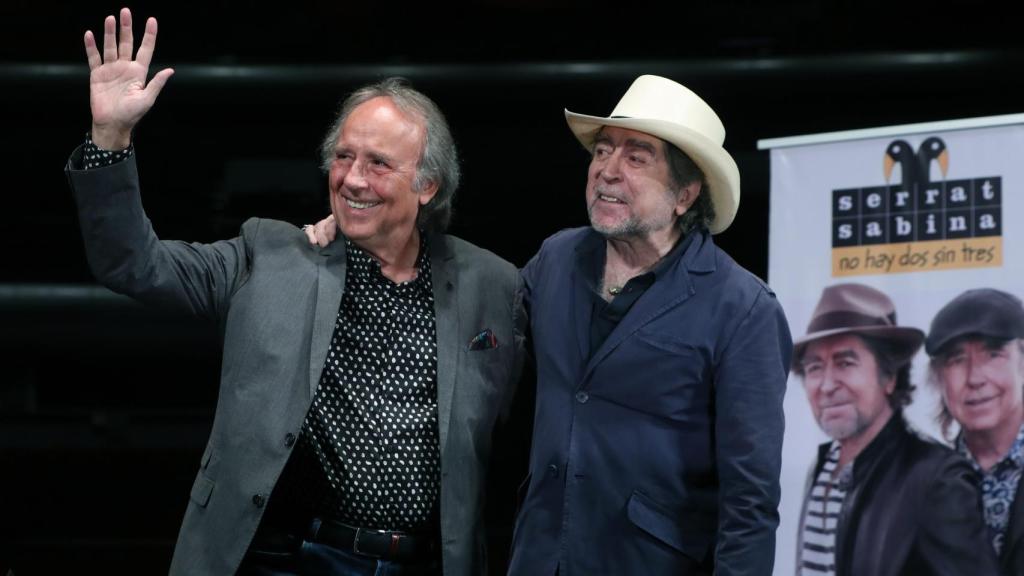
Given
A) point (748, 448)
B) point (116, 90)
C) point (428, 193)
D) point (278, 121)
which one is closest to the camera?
point (116, 90)

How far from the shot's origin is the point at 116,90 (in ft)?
7.39

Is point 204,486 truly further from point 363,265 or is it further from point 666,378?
point 666,378

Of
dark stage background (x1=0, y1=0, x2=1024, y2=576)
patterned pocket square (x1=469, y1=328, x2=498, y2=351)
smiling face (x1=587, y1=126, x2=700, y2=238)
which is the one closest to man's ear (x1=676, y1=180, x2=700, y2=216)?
smiling face (x1=587, y1=126, x2=700, y2=238)

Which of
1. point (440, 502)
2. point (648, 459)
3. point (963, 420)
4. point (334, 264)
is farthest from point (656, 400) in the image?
point (963, 420)

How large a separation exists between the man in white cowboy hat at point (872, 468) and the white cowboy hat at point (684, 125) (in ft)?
3.97

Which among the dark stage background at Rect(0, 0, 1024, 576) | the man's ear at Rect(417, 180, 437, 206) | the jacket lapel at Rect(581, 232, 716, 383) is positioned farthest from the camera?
the dark stage background at Rect(0, 0, 1024, 576)

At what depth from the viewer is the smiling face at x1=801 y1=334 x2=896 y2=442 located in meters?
3.74

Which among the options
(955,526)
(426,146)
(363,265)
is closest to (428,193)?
(426,146)

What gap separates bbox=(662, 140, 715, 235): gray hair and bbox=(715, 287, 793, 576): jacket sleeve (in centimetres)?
30

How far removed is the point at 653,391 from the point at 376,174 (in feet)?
2.17

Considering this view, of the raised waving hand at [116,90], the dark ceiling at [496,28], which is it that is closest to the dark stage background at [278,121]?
the dark ceiling at [496,28]

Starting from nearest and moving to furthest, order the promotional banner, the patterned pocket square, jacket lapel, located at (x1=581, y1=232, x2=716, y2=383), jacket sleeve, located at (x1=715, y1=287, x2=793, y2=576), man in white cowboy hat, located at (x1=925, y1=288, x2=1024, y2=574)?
1. jacket sleeve, located at (x1=715, y1=287, x2=793, y2=576)
2. jacket lapel, located at (x1=581, y1=232, x2=716, y2=383)
3. the patterned pocket square
4. man in white cowboy hat, located at (x1=925, y1=288, x2=1024, y2=574)
5. the promotional banner

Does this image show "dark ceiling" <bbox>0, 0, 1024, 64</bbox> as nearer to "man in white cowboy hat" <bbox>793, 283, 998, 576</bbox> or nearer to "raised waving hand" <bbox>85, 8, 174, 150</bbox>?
"man in white cowboy hat" <bbox>793, 283, 998, 576</bbox>

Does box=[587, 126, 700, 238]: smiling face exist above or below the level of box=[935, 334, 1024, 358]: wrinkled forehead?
above
